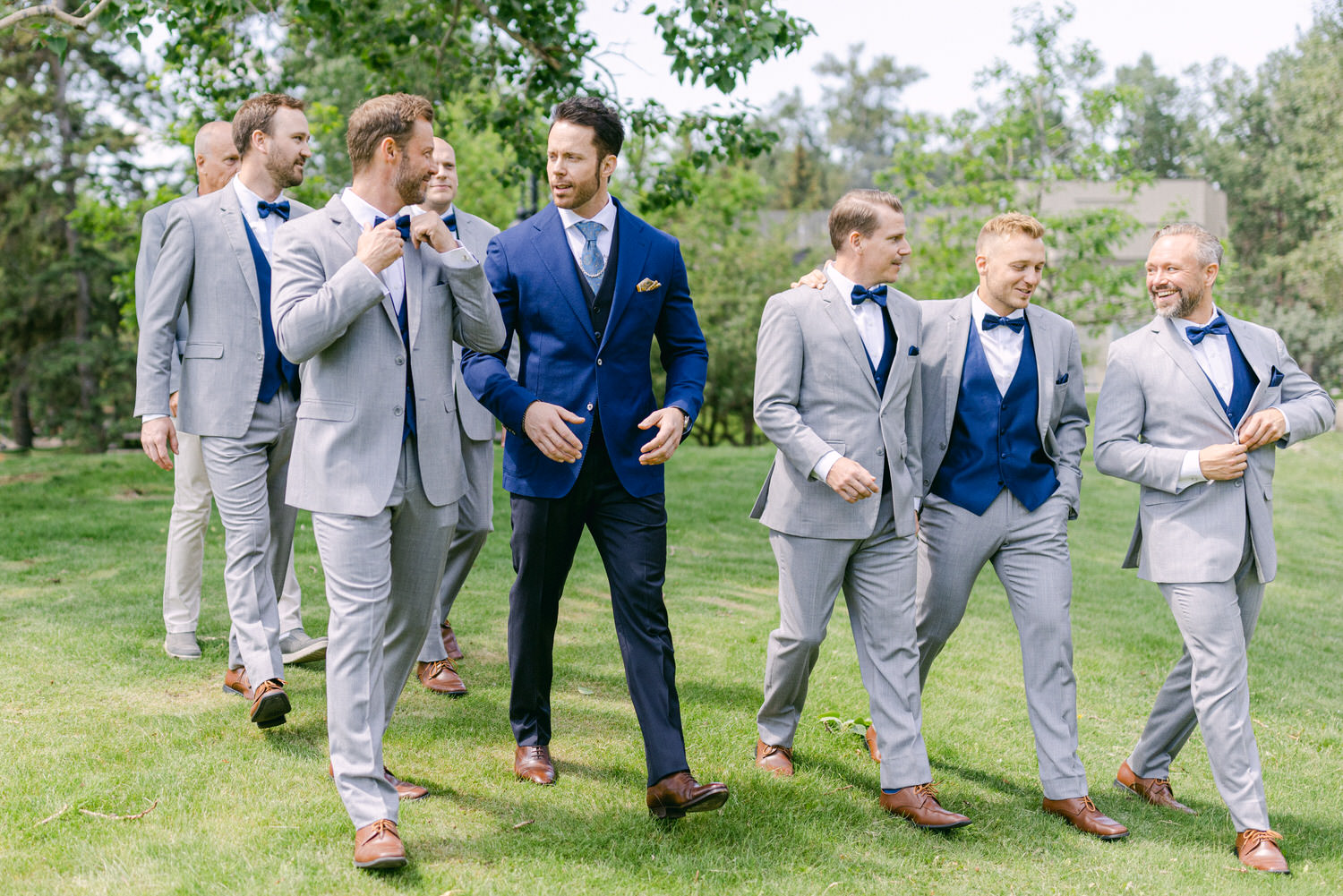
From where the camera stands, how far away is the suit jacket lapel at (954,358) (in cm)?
474

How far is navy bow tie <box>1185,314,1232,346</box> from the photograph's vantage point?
4633 millimetres

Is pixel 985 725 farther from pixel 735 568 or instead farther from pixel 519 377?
pixel 735 568

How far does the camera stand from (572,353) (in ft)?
14.1

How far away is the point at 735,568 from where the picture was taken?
31.2 feet

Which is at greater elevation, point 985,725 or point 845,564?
point 845,564

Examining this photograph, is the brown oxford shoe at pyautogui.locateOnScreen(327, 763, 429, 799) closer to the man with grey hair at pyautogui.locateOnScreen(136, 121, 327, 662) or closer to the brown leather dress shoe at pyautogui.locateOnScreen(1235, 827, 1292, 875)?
the man with grey hair at pyautogui.locateOnScreen(136, 121, 327, 662)

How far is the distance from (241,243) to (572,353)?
6.39 ft

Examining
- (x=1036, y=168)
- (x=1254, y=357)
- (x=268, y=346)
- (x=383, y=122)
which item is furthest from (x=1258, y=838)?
(x=1036, y=168)

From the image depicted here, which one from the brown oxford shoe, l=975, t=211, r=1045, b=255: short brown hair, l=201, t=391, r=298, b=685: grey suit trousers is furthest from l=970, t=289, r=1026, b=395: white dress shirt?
l=201, t=391, r=298, b=685: grey suit trousers

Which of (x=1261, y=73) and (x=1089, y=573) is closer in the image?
(x=1089, y=573)

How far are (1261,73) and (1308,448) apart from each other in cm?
3124

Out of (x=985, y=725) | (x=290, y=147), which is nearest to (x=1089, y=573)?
(x=985, y=725)

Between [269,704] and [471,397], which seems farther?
[471,397]

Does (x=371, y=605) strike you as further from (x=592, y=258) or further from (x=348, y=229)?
(x=592, y=258)
